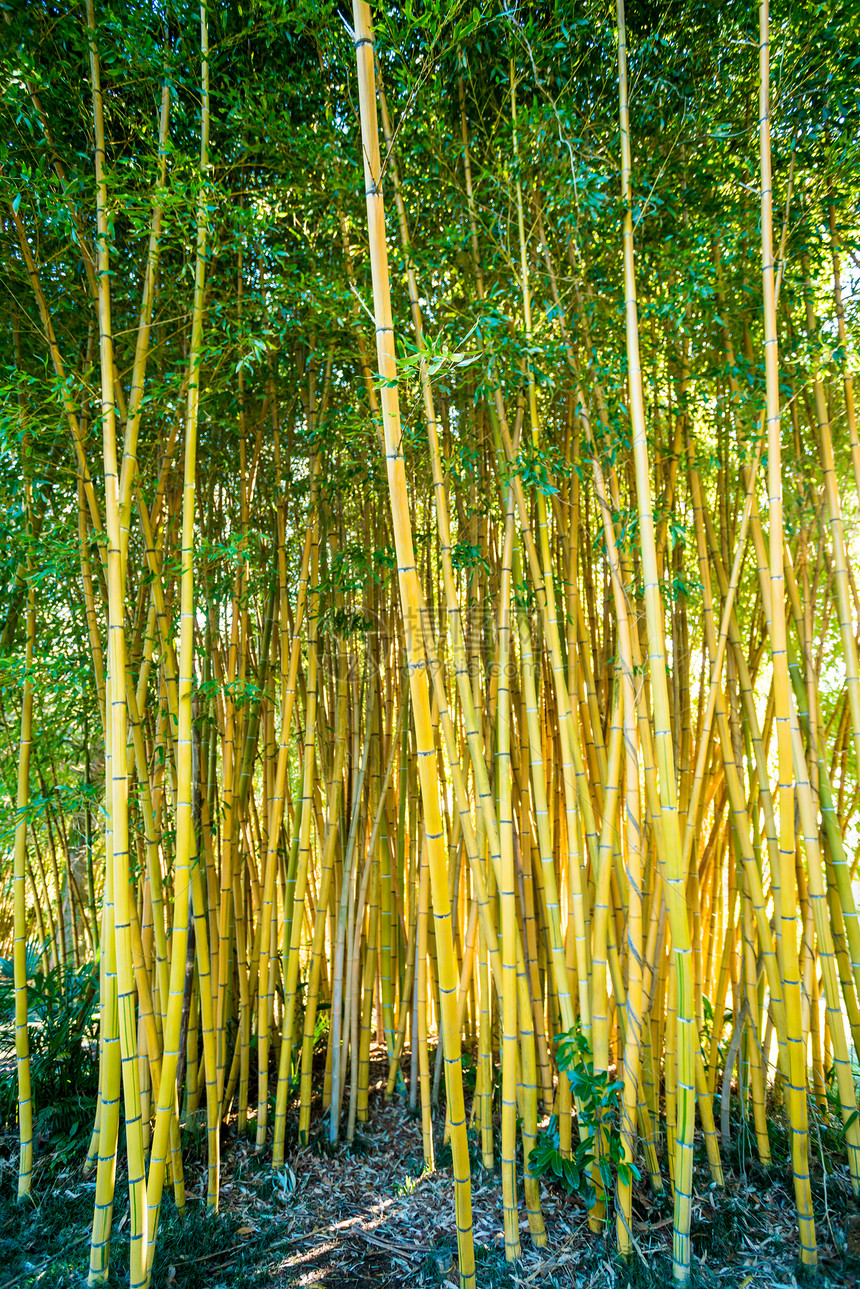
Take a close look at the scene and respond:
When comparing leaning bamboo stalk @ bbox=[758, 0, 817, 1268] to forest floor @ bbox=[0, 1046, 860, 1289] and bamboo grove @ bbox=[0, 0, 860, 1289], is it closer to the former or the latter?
bamboo grove @ bbox=[0, 0, 860, 1289]

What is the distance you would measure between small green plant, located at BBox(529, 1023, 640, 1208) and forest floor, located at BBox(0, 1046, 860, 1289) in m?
0.22

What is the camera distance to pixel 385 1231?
2012 millimetres

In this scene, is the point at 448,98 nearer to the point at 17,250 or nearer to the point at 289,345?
the point at 289,345

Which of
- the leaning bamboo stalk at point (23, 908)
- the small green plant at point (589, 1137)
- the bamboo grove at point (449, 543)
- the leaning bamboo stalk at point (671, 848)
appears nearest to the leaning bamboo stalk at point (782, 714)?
the bamboo grove at point (449, 543)

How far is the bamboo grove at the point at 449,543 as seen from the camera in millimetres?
1736

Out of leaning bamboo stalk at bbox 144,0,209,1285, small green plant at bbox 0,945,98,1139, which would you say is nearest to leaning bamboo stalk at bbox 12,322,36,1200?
small green plant at bbox 0,945,98,1139

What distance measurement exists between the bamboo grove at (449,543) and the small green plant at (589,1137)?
3cm

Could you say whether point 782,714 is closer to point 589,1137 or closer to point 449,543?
point 449,543

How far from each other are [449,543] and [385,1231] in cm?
218

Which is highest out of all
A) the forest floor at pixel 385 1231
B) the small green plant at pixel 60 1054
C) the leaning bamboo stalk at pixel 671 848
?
the leaning bamboo stalk at pixel 671 848

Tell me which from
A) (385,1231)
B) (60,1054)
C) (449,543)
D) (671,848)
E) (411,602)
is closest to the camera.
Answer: (411,602)

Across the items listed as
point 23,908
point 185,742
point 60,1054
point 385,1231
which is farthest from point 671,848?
point 60,1054

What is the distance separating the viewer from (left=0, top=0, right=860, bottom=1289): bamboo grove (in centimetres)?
174

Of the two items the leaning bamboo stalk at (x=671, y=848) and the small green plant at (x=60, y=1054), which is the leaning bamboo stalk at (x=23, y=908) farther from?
the leaning bamboo stalk at (x=671, y=848)
